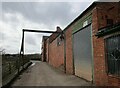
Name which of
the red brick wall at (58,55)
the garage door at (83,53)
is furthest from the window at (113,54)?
the red brick wall at (58,55)

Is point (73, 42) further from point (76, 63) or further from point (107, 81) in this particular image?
point (107, 81)

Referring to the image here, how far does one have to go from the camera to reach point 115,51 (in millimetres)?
10258

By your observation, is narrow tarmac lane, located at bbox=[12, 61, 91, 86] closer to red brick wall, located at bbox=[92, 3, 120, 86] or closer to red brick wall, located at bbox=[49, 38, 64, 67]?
red brick wall, located at bbox=[92, 3, 120, 86]

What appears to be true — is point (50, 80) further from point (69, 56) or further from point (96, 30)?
point (96, 30)

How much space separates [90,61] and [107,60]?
2.72m

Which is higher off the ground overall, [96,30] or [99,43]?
[96,30]

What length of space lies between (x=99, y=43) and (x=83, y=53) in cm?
368

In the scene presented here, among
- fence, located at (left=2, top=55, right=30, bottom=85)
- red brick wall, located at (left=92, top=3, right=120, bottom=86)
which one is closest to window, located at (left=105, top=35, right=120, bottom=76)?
red brick wall, located at (left=92, top=3, right=120, bottom=86)

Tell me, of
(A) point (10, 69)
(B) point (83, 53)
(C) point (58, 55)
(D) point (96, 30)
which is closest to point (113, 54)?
(D) point (96, 30)

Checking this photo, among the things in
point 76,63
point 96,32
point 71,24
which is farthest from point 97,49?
point 71,24

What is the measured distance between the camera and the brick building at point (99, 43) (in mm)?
10367

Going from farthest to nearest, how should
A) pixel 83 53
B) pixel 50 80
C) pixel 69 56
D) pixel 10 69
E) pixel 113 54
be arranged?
pixel 69 56
pixel 10 69
pixel 50 80
pixel 83 53
pixel 113 54

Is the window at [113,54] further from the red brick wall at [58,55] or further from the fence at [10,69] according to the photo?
the red brick wall at [58,55]

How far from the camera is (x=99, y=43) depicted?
12.1 meters
